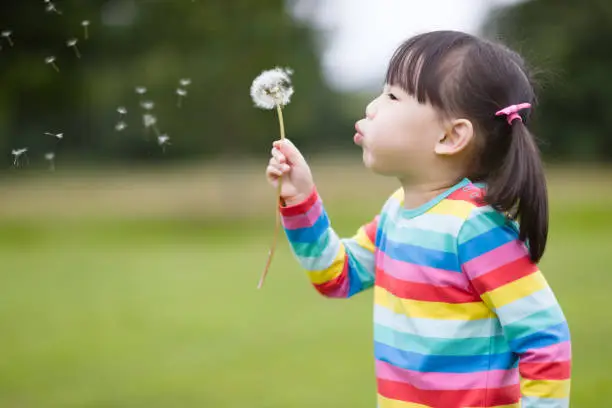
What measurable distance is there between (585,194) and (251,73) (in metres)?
7.68

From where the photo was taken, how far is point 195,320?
18.9 feet

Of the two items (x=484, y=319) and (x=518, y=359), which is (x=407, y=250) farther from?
(x=518, y=359)

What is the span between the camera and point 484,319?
5.07 ft

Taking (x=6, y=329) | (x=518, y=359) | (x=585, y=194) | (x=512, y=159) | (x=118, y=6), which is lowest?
(x=585, y=194)

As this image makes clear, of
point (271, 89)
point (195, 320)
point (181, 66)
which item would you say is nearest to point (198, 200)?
point (181, 66)

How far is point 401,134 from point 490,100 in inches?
8.0

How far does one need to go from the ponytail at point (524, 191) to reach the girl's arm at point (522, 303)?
0.03m

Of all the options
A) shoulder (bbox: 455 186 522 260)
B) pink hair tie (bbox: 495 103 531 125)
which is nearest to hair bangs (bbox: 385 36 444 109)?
pink hair tie (bbox: 495 103 531 125)

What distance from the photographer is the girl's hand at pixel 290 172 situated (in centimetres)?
172

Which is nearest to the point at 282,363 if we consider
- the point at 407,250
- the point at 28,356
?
the point at 28,356

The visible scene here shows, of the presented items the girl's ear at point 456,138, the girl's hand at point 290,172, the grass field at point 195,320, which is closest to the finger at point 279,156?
the girl's hand at point 290,172

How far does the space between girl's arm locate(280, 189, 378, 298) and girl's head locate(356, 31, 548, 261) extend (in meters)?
0.21

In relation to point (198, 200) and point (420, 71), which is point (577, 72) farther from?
point (420, 71)

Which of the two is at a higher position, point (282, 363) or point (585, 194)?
point (282, 363)
